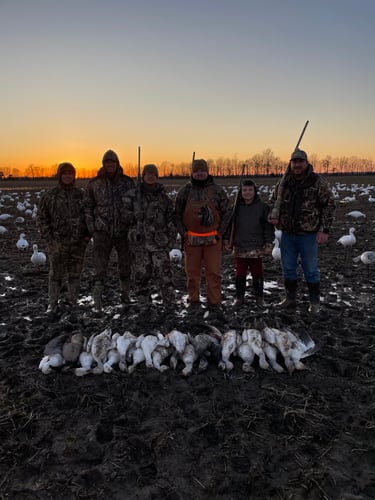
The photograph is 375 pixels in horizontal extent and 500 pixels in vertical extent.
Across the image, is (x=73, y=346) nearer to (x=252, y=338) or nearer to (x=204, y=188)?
(x=252, y=338)

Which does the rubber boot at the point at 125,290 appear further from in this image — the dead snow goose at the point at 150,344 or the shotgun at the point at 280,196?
the shotgun at the point at 280,196

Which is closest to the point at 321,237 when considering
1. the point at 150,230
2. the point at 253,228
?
the point at 253,228

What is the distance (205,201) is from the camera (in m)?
5.74

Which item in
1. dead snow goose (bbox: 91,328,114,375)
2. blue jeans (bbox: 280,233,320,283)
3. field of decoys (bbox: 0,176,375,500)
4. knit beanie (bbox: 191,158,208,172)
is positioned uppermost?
knit beanie (bbox: 191,158,208,172)

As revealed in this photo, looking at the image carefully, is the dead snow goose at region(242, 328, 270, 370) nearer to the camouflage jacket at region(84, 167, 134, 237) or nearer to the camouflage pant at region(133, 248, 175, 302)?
the camouflage pant at region(133, 248, 175, 302)

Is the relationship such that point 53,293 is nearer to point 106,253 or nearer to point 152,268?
point 106,253

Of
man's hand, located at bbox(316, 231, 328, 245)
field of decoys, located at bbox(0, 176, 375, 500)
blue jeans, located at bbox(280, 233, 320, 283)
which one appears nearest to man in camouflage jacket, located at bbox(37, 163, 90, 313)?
field of decoys, located at bbox(0, 176, 375, 500)

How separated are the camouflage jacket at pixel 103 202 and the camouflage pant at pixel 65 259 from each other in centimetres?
45

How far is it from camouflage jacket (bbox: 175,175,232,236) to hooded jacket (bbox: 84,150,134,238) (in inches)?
33.9

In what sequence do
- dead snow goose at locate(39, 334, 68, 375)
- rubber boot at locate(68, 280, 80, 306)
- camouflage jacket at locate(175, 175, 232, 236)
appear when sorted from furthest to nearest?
rubber boot at locate(68, 280, 80, 306) < camouflage jacket at locate(175, 175, 232, 236) < dead snow goose at locate(39, 334, 68, 375)

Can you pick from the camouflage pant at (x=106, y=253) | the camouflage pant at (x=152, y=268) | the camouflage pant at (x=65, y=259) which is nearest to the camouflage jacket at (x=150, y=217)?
the camouflage pant at (x=152, y=268)

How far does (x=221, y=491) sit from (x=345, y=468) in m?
0.94

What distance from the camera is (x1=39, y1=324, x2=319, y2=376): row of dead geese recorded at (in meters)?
4.23

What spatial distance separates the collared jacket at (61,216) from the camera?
572 cm
